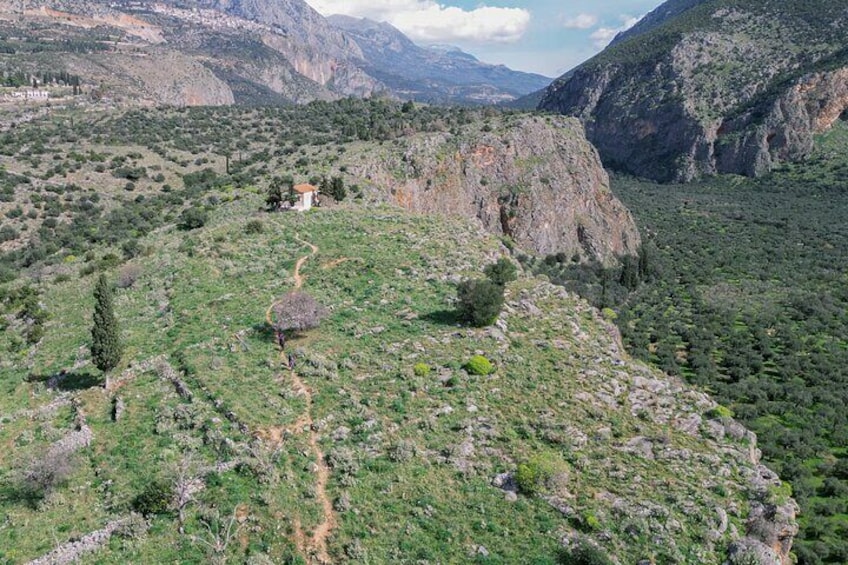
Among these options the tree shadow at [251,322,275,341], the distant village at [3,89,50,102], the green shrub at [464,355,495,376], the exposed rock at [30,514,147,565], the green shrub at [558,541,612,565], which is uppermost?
the distant village at [3,89,50,102]

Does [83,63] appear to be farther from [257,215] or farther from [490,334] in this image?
[490,334]

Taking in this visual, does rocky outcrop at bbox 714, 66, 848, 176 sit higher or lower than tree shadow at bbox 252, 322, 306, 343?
higher

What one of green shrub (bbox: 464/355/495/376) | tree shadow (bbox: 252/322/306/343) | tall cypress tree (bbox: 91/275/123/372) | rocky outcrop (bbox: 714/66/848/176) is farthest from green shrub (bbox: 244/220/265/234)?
rocky outcrop (bbox: 714/66/848/176)

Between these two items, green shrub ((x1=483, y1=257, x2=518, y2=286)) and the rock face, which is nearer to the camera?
green shrub ((x1=483, y1=257, x2=518, y2=286))

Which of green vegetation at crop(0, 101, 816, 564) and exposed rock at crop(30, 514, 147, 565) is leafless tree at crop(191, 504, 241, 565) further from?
exposed rock at crop(30, 514, 147, 565)

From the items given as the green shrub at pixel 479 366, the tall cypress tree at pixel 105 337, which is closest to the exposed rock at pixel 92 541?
the tall cypress tree at pixel 105 337

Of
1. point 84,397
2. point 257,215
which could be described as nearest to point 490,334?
point 84,397

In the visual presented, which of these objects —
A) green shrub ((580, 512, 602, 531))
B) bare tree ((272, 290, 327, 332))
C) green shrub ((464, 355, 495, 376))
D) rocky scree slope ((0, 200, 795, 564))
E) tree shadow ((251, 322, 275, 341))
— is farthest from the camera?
tree shadow ((251, 322, 275, 341))
